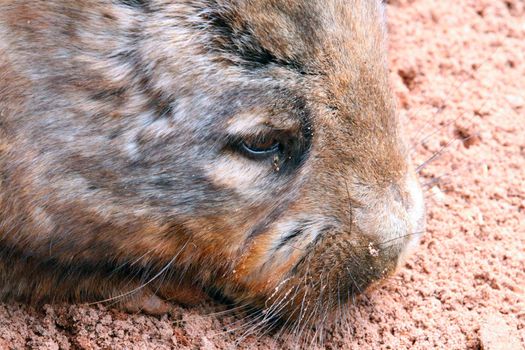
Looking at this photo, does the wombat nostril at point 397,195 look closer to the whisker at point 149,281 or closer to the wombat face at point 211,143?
the wombat face at point 211,143

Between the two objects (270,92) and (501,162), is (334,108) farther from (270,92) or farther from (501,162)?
(501,162)

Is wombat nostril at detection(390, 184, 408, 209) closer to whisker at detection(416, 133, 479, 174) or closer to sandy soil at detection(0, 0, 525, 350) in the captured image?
sandy soil at detection(0, 0, 525, 350)

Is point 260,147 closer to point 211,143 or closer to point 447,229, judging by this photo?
point 211,143

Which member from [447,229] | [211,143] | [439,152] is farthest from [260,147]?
[439,152]

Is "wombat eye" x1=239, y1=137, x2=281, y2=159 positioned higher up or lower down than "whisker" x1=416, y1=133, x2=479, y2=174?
higher up

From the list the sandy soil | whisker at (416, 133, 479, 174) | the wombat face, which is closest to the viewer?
the wombat face

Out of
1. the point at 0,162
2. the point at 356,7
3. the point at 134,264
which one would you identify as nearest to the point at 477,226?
the point at 356,7

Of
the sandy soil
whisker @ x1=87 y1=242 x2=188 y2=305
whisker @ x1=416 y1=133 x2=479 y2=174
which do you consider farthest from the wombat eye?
whisker @ x1=416 y1=133 x2=479 y2=174
